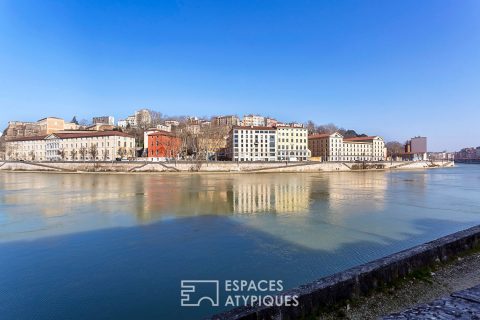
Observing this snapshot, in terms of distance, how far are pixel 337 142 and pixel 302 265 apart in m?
102

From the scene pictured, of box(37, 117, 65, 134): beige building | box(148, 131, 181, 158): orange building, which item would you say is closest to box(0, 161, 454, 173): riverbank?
box(148, 131, 181, 158): orange building

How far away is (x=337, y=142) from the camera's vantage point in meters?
104

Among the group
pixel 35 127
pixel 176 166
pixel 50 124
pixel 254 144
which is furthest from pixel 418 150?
pixel 35 127

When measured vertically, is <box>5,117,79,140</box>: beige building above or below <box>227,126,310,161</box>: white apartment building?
above

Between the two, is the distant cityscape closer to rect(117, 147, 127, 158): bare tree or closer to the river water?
rect(117, 147, 127, 158): bare tree

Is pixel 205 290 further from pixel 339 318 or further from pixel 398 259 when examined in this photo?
pixel 398 259

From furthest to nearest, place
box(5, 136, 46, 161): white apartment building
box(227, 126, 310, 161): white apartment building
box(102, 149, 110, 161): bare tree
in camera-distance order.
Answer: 1. box(5, 136, 46, 161): white apartment building
2. box(227, 126, 310, 161): white apartment building
3. box(102, 149, 110, 161): bare tree

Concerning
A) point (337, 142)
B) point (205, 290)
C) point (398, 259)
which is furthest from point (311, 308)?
point (337, 142)

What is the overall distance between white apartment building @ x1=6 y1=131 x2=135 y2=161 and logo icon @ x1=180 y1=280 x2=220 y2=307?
8467cm

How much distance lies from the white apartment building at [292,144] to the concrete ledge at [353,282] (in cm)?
8524

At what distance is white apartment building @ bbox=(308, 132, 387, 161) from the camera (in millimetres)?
103188

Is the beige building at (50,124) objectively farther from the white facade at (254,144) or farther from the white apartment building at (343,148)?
the white apartment building at (343,148)

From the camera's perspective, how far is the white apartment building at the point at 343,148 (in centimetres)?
10319

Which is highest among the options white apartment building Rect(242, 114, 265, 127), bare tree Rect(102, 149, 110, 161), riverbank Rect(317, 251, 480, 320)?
white apartment building Rect(242, 114, 265, 127)
